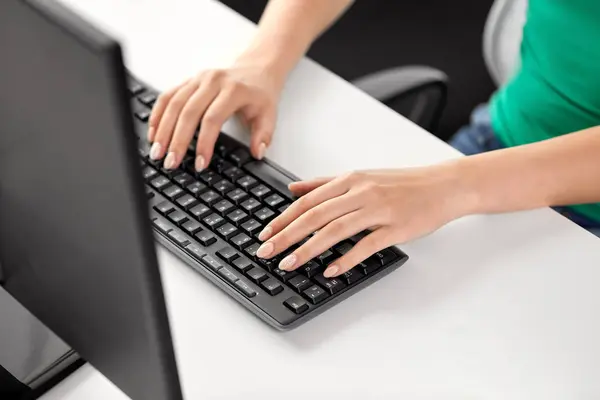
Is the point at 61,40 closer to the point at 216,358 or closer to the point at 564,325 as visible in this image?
the point at 216,358

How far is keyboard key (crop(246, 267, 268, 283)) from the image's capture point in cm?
79

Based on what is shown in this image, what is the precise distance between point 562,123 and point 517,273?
385mm

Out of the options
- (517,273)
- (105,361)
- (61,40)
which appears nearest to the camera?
(61,40)

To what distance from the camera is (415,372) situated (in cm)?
76

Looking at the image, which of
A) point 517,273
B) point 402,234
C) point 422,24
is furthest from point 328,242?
point 422,24

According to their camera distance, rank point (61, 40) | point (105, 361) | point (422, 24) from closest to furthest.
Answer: point (61, 40)
point (105, 361)
point (422, 24)

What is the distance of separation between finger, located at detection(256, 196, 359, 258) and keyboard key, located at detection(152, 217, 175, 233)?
0.30ft

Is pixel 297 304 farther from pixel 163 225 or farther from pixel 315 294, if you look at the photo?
pixel 163 225

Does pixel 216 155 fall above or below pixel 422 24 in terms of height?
above

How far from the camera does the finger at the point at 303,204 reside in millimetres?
822

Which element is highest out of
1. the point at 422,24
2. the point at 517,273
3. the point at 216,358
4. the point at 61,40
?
the point at 61,40

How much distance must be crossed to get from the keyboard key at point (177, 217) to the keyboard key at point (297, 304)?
5.2 inches

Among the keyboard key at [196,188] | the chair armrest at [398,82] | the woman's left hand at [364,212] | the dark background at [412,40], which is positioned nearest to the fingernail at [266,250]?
the woman's left hand at [364,212]

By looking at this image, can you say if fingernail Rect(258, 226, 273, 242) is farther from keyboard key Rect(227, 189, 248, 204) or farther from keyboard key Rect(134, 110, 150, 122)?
keyboard key Rect(134, 110, 150, 122)
